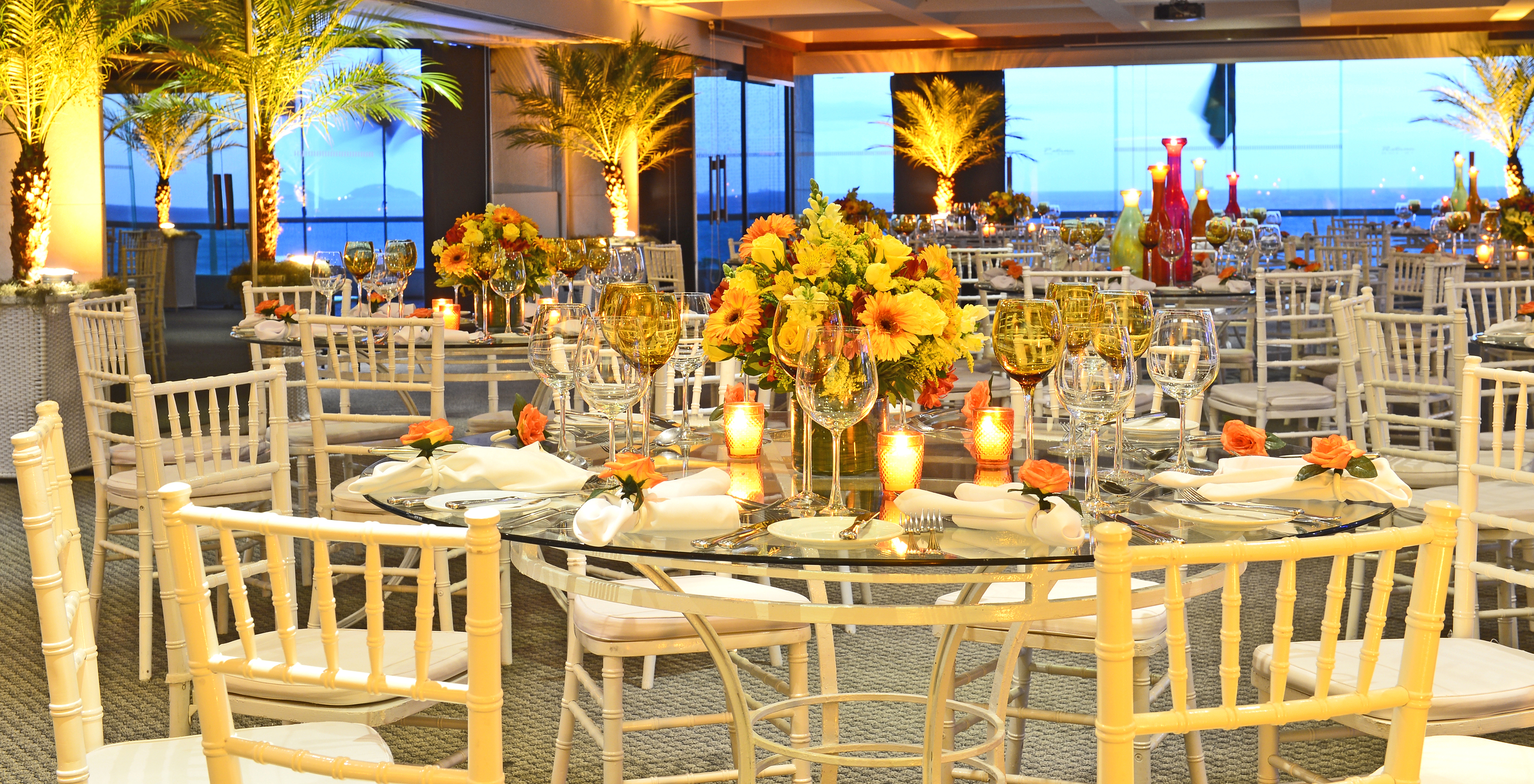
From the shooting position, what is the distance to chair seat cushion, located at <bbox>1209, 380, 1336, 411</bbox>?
5.01 meters

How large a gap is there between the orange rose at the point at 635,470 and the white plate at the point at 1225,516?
0.69 meters

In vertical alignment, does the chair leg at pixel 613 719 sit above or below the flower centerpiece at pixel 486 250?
below

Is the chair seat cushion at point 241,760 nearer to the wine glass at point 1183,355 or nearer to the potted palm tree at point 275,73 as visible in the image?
the wine glass at point 1183,355

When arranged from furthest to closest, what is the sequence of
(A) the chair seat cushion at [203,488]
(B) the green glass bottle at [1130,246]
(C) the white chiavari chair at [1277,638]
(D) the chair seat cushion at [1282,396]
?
1. (B) the green glass bottle at [1130,246]
2. (D) the chair seat cushion at [1282,396]
3. (A) the chair seat cushion at [203,488]
4. (C) the white chiavari chair at [1277,638]

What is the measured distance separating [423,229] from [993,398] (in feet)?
26.0

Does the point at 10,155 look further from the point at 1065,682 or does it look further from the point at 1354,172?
the point at 1354,172

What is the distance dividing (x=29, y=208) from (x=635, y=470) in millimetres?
5674

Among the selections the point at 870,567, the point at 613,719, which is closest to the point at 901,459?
the point at 870,567

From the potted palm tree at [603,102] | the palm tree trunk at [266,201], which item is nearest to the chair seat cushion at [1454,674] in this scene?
the palm tree trunk at [266,201]

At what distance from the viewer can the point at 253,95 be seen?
25.6ft

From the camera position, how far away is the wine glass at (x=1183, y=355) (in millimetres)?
2150

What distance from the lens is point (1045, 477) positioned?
5.72 ft

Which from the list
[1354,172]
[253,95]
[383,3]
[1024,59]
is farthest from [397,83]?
[1354,172]

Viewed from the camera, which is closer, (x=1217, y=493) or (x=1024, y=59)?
(x=1217, y=493)
